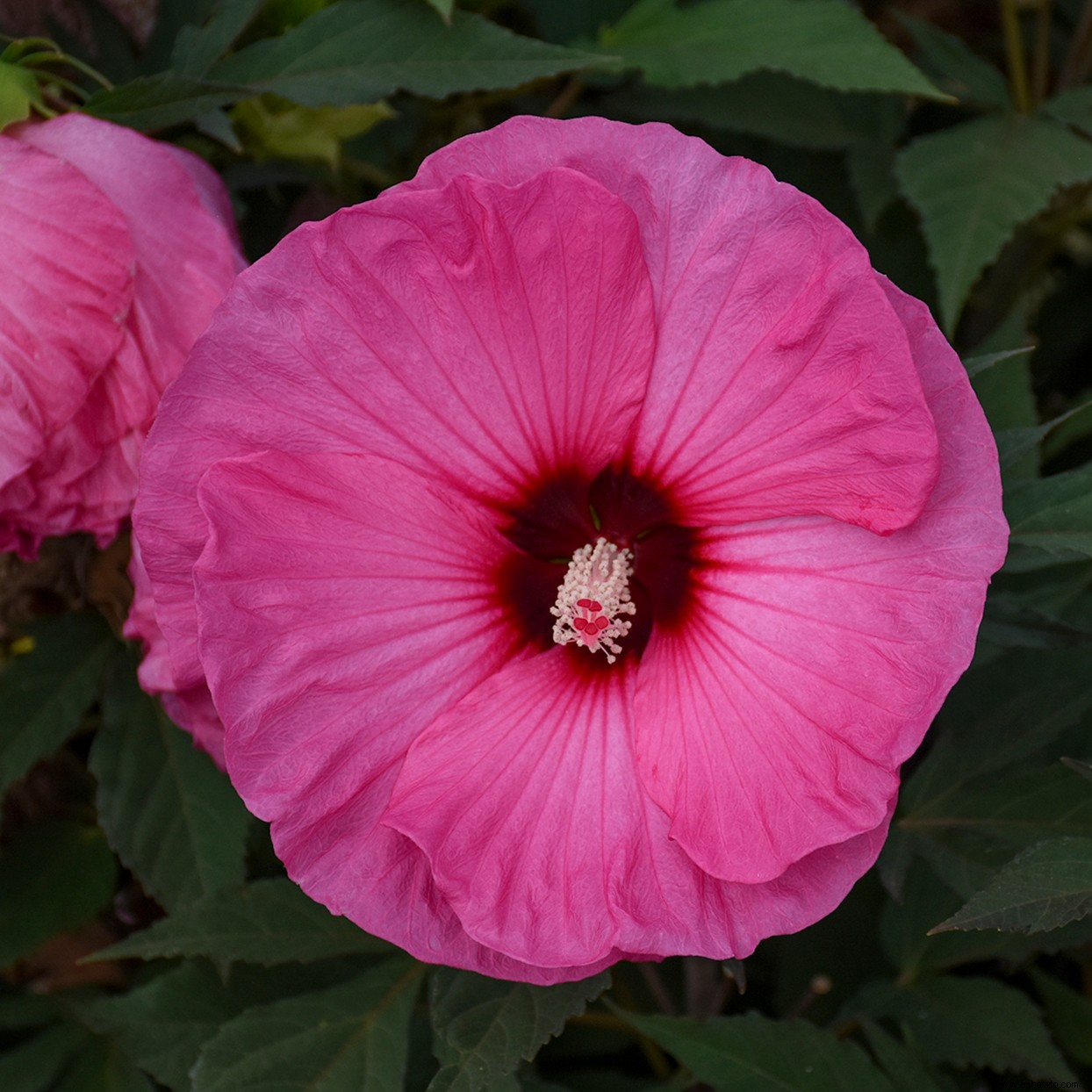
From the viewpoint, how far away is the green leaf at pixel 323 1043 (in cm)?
100

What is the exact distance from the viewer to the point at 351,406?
0.85m

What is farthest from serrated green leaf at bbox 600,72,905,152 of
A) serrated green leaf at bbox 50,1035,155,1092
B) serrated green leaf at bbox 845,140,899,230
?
serrated green leaf at bbox 50,1035,155,1092

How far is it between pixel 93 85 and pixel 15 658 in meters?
0.54

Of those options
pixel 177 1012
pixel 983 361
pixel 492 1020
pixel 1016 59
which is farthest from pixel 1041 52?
pixel 177 1012

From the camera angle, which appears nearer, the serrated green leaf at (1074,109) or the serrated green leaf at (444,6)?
the serrated green leaf at (444,6)

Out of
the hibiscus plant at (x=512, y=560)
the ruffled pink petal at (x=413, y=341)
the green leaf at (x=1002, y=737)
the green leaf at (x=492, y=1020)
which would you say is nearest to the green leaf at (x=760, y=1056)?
the hibiscus plant at (x=512, y=560)

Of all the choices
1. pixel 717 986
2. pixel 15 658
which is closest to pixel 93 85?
pixel 15 658

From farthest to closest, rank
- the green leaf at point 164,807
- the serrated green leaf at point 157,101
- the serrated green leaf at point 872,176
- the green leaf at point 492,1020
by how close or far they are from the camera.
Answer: the serrated green leaf at point 872,176 → the green leaf at point 164,807 → the serrated green leaf at point 157,101 → the green leaf at point 492,1020

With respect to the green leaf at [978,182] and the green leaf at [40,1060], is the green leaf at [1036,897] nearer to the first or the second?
the green leaf at [978,182]

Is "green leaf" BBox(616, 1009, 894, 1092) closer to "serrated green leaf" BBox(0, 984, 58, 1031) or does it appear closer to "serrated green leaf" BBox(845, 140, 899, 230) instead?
"serrated green leaf" BBox(0, 984, 58, 1031)

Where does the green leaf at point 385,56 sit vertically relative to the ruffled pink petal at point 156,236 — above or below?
above

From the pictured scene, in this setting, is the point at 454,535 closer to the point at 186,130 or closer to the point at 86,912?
the point at 186,130

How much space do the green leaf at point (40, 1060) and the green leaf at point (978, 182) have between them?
1.08 metres

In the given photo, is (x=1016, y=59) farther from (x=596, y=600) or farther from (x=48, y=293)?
(x=48, y=293)
